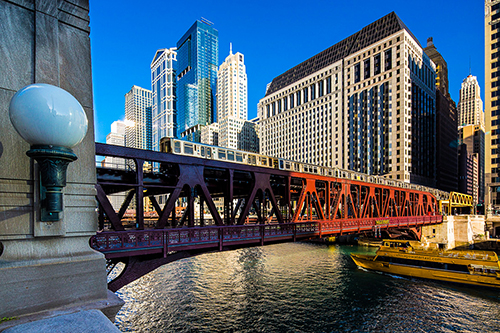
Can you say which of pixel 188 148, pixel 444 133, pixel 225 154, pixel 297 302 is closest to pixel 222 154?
pixel 225 154

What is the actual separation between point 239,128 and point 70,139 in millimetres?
185760

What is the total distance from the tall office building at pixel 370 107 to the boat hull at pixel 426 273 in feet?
245

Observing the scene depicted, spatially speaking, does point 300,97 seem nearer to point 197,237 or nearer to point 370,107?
point 370,107

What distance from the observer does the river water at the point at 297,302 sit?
70.3ft

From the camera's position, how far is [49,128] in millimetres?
4793

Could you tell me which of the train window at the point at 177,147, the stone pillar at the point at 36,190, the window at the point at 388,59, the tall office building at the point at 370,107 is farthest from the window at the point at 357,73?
the stone pillar at the point at 36,190

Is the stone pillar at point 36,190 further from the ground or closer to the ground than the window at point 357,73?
closer to the ground

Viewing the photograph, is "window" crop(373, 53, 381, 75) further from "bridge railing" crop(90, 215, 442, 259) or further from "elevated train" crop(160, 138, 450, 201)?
"bridge railing" crop(90, 215, 442, 259)

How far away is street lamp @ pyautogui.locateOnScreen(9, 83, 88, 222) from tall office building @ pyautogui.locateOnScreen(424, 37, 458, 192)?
145 meters

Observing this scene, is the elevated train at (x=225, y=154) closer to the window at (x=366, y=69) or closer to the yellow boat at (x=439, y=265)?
the yellow boat at (x=439, y=265)

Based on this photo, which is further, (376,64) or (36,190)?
(376,64)

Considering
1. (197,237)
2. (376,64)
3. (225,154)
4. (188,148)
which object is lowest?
(197,237)

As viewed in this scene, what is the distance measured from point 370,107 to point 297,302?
10780 centimetres

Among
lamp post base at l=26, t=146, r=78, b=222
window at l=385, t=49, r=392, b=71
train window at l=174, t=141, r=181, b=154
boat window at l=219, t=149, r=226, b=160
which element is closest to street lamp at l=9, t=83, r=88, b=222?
lamp post base at l=26, t=146, r=78, b=222
